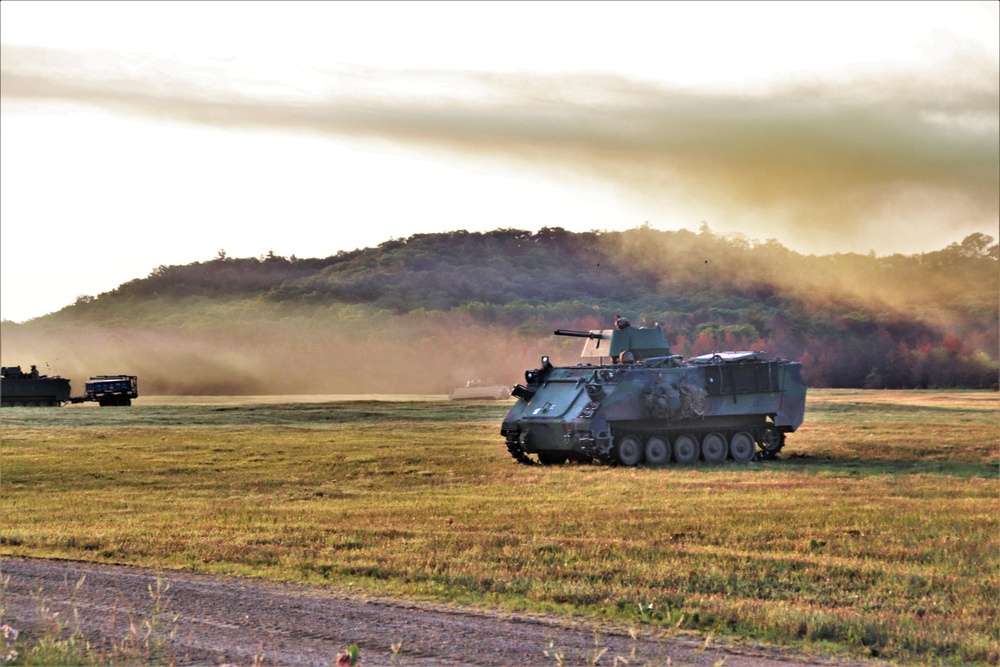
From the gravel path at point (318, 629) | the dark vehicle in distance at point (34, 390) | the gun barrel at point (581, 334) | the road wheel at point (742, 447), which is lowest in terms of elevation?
the road wheel at point (742, 447)

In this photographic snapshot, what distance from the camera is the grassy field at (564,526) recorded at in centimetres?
1309

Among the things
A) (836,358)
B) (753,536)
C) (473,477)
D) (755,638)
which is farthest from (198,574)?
(836,358)

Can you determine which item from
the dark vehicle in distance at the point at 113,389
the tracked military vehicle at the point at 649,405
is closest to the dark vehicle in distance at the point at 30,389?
the dark vehicle in distance at the point at 113,389

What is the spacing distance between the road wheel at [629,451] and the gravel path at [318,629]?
19.0 metres

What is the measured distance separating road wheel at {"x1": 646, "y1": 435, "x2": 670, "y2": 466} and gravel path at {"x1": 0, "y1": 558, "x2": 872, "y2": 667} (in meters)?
19.7

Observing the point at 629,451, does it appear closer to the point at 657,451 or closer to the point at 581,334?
the point at 657,451

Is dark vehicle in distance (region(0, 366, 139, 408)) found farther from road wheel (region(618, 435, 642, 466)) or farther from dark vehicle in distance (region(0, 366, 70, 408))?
road wheel (region(618, 435, 642, 466))

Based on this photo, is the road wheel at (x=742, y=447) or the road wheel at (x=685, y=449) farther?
the road wheel at (x=742, y=447)

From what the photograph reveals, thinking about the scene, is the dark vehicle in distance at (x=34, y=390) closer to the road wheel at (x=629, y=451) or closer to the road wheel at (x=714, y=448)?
the road wheel at (x=629, y=451)

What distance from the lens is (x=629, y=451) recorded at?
32.1 m

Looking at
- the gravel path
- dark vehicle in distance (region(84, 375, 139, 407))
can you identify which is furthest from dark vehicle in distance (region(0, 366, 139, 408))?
the gravel path

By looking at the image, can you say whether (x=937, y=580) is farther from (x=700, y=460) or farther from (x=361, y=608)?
(x=700, y=460)

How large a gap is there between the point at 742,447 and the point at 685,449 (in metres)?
2.58

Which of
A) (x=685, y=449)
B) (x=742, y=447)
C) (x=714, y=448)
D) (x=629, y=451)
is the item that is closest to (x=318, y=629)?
(x=629, y=451)
